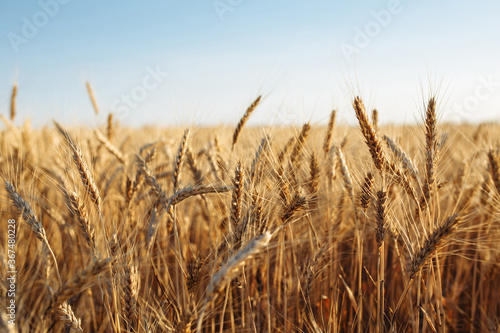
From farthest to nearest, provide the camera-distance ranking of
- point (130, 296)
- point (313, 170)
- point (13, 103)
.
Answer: point (13, 103), point (313, 170), point (130, 296)

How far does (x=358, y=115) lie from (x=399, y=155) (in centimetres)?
47

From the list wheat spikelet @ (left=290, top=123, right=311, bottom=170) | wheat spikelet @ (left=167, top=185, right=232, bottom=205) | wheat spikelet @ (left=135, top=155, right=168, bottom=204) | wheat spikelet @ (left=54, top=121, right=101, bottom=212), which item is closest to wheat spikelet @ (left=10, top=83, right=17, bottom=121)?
wheat spikelet @ (left=135, top=155, right=168, bottom=204)

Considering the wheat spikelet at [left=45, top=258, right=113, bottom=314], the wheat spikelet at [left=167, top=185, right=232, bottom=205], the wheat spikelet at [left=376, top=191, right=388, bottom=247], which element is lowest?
the wheat spikelet at [left=45, top=258, right=113, bottom=314]

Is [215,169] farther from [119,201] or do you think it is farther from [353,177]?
[119,201]

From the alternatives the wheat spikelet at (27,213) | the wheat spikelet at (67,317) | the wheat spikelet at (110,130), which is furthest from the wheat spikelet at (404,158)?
the wheat spikelet at (110,130)

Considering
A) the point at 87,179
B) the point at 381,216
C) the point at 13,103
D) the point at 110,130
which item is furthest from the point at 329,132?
the point at 13,103

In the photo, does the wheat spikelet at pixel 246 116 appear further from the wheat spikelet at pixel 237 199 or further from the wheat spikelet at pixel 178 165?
the wheat spikelet at pixel 237 199

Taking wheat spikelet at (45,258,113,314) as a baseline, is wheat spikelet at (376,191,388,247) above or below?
above

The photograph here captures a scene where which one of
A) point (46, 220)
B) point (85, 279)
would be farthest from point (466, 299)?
point (46, 220)

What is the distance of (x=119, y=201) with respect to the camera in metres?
2.88

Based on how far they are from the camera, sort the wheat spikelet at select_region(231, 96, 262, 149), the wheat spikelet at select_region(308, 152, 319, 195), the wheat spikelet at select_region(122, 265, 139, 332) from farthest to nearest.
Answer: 1. the wheat spikelet at select_region(231, 96, 262, 149)
2. the wheat spikelet at select_region(308, 152, 319, 195)
3. the wheat spikelet at select_region(122, 265, 139, 332)

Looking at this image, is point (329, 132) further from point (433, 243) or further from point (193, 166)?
point (433, 243)

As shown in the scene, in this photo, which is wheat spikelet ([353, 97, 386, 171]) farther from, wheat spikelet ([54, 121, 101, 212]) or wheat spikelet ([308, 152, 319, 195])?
wheat spikelet ([54, 121, 101, 212])

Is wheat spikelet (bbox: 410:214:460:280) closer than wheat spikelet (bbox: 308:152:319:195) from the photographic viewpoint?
Yes
